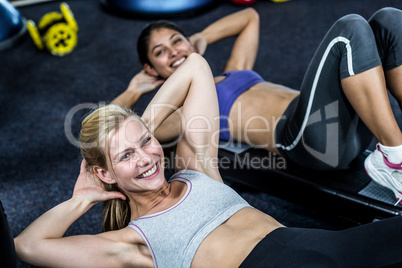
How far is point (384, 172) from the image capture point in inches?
57.9

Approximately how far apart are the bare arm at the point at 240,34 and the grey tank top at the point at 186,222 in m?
0.92

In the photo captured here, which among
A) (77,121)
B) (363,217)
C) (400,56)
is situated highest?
(400,56)

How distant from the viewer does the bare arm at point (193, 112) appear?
4.89 feet

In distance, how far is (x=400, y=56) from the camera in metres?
1.47

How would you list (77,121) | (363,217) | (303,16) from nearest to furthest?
1. (363,217)
2. (77,121)
3. (303,16)

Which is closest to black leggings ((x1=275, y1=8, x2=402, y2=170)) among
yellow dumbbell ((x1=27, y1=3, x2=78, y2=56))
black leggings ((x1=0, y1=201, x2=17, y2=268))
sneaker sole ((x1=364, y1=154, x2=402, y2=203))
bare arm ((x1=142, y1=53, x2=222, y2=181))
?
sneaker sole ((x1=364, y1=154, x2=402, y2=203))

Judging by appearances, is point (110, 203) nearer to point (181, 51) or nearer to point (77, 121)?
point (181, 51)

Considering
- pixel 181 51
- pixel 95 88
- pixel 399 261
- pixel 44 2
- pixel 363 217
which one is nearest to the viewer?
pixel 399 261

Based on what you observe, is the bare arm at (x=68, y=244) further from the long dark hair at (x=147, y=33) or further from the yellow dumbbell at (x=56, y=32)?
the yellow dumbbell at (x=56, y=32)

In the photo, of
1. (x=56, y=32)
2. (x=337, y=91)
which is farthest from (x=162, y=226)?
(x=56, y=32)

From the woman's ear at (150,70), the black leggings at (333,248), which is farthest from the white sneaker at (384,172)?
the woman's ear at (150,70)

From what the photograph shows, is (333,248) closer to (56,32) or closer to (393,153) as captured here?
(393,153)

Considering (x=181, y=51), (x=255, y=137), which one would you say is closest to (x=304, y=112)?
(x=255, y=137)

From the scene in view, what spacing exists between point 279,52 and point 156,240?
6.56ft
